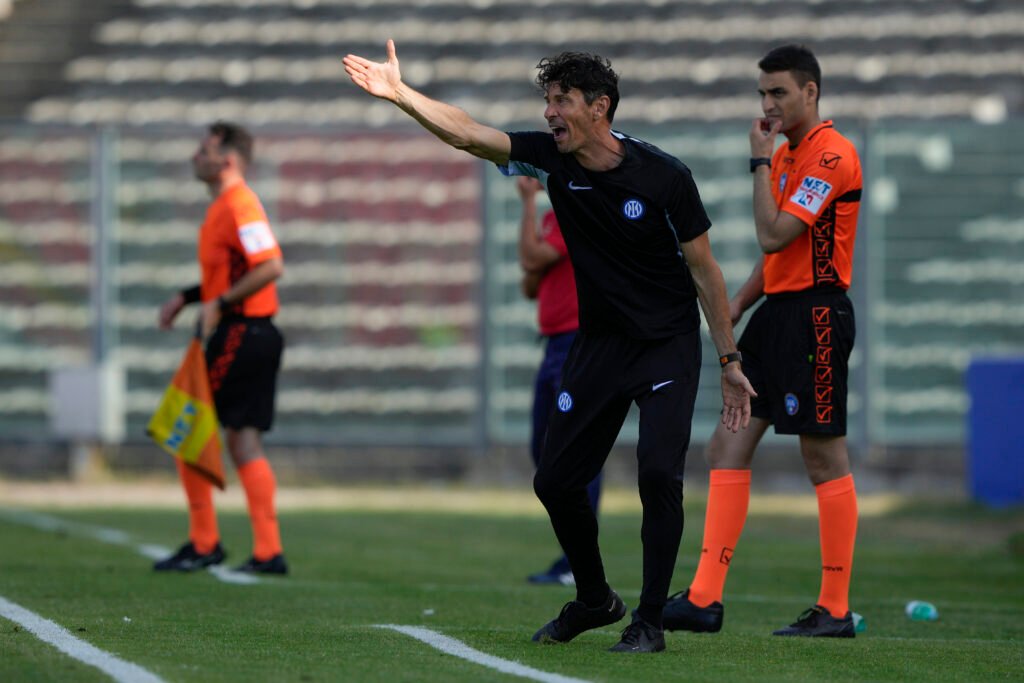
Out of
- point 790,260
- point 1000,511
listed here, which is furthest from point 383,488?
point 790,260

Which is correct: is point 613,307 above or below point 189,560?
above

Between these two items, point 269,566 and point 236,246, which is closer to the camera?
point 269,566

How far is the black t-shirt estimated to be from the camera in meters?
6.12

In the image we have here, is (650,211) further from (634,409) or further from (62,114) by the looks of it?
(62,114)

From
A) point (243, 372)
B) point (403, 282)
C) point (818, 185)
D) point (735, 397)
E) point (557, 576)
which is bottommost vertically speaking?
point (557, 576)

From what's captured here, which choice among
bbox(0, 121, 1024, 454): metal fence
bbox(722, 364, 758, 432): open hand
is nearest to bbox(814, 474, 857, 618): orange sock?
bbox(722, 364, 758, 432): open hand

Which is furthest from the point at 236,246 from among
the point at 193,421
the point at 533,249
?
the point at 533,249

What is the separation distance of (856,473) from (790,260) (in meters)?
9.60

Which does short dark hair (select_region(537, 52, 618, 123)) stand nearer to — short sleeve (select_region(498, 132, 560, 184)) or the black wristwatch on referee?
short sleeve (select_region(498, 132, 560, 184))

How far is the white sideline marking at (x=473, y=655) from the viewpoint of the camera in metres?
5.40

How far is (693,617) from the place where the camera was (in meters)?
7.05

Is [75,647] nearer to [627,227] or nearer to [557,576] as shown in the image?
[627,227]

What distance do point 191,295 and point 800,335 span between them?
392 centimetres

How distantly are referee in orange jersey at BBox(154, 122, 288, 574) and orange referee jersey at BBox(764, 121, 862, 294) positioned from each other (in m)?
2.96
